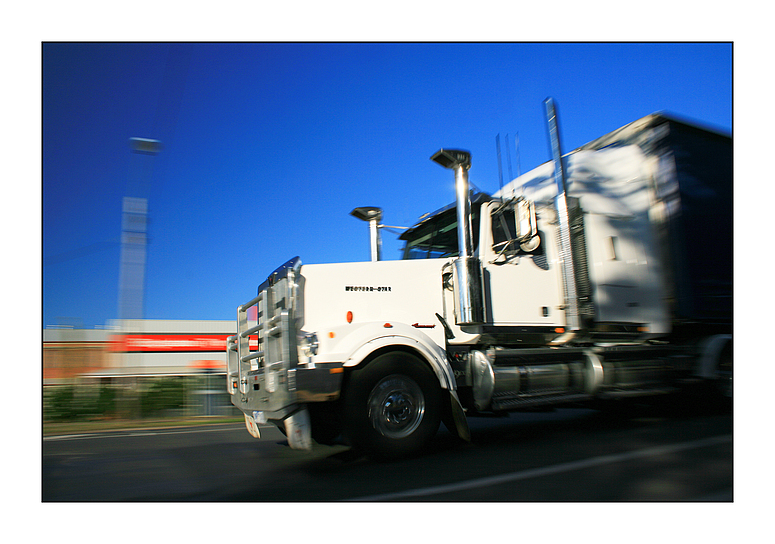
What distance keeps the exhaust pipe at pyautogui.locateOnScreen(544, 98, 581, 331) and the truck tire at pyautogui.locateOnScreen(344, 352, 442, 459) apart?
86.3 inches

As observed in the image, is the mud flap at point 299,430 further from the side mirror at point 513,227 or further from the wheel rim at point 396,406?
the side mirror at point 513,227

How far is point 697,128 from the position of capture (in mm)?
7477

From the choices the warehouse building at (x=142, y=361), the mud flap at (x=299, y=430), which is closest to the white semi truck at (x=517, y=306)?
the mud flap at (x=299, y=430)

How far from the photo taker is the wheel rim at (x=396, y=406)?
16.5 feet

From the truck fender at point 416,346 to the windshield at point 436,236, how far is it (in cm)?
138

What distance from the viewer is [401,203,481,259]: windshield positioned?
6.48 metres

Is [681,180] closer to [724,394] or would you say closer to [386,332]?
[724,394]

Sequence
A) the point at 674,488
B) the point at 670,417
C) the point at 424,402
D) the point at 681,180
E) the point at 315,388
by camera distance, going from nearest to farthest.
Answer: the point at 674,488 → the point at 315,388 → the point at 424,402 → the point at 681,180 → the point at 670,417

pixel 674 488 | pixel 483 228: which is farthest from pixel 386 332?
pixel 674 488

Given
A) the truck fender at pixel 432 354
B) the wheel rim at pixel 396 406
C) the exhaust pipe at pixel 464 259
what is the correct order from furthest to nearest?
the exhaust pipe at pixel 464 259, the truck fender at pixel 432 354, the wheel rim at pixel 396 406

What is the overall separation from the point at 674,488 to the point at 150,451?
583 centimetres

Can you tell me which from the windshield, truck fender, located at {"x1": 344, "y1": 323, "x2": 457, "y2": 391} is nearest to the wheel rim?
truck fender, located at {"x1": 344, "y1": 323, "x2": 457, "y2": 391}

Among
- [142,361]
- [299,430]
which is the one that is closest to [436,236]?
[299,430]

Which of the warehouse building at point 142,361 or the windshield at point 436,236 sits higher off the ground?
the windshield at point 436,236
